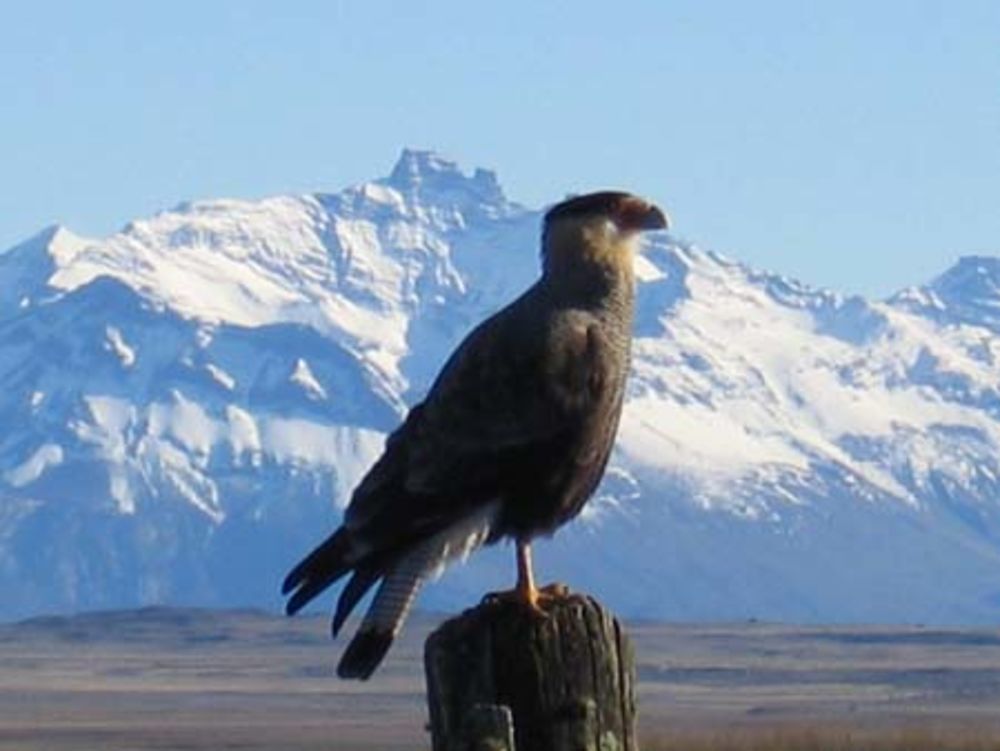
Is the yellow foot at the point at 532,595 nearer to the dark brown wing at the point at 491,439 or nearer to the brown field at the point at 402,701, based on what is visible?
the dark brown wing at the point at 491,439

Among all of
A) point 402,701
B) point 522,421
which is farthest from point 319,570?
point 402,701

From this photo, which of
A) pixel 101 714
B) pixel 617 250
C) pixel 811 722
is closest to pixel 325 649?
pixel 101 714

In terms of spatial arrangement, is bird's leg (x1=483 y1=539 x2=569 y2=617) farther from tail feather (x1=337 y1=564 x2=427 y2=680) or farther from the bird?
tail feather (x1=337 y1=564 x2=427 y2=680)

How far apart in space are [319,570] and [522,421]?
1.42 metres

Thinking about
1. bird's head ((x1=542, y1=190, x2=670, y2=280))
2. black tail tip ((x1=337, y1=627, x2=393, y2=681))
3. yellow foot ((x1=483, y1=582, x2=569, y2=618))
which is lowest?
black tail tip ((x1=337, y1=627, x2=393, y2=681))

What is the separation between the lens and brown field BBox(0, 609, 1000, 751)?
9862 cm

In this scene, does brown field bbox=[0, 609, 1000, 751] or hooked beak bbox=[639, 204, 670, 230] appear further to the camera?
brown field bbox=[0, 609, 1000, 751]

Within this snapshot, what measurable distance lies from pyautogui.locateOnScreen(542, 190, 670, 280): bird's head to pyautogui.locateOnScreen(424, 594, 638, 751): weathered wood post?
8.47 ft

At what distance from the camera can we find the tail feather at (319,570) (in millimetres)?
12375

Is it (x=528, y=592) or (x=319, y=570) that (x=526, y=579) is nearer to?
(x=528, y=592)

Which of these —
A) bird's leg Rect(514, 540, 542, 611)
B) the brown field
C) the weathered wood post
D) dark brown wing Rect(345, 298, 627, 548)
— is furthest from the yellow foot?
the brown field

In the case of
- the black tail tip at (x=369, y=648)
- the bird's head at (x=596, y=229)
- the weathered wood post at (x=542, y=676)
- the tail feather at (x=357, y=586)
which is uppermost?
the bird's head at (x=596, y=229)

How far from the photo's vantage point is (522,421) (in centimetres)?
1368

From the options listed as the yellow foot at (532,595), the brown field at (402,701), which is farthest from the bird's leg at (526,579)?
the brown field at (402,701)
